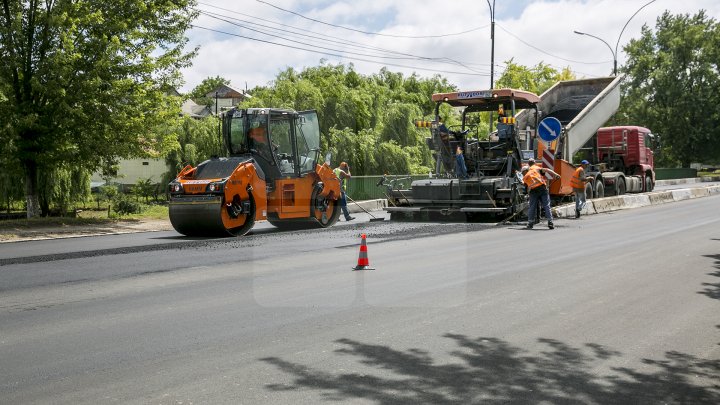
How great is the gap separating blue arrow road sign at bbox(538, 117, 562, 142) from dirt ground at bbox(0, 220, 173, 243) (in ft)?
32.4

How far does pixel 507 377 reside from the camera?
5.15 meters

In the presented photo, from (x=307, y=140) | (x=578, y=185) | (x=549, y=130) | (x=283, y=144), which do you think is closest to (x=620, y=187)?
(x=578, y=185)

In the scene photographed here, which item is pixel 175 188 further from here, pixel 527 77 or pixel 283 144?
pixel 527 77

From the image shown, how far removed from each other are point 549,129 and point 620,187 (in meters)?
10.2

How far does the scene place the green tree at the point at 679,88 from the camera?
65.4 metres

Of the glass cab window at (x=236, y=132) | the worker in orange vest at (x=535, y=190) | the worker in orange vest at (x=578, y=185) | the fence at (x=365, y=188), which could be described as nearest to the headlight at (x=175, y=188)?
the glass cab window at (x=236, y=132)

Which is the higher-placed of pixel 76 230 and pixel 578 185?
pixel 578 185

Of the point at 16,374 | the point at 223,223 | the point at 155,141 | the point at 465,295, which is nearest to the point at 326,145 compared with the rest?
the point at 155,141

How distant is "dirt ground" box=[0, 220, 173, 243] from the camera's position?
1695 cm

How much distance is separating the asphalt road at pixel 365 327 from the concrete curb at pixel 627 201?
25.5ft

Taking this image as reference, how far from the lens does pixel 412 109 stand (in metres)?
34.7

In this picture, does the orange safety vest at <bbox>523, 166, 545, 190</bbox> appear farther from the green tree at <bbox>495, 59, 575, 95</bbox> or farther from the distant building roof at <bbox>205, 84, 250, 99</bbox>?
the distant building roof at <bbox>205, 84, 250, 99</bbox>

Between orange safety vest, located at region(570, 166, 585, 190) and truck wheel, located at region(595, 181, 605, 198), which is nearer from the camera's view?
orange safety vest, located at region(570, 166, 585, 190)

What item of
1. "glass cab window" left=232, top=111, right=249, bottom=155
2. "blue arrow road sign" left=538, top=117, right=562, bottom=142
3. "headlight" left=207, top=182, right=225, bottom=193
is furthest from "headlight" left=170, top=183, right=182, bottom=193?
"blue arrow road sign" left=538, top=117, right=562, bottom=142
